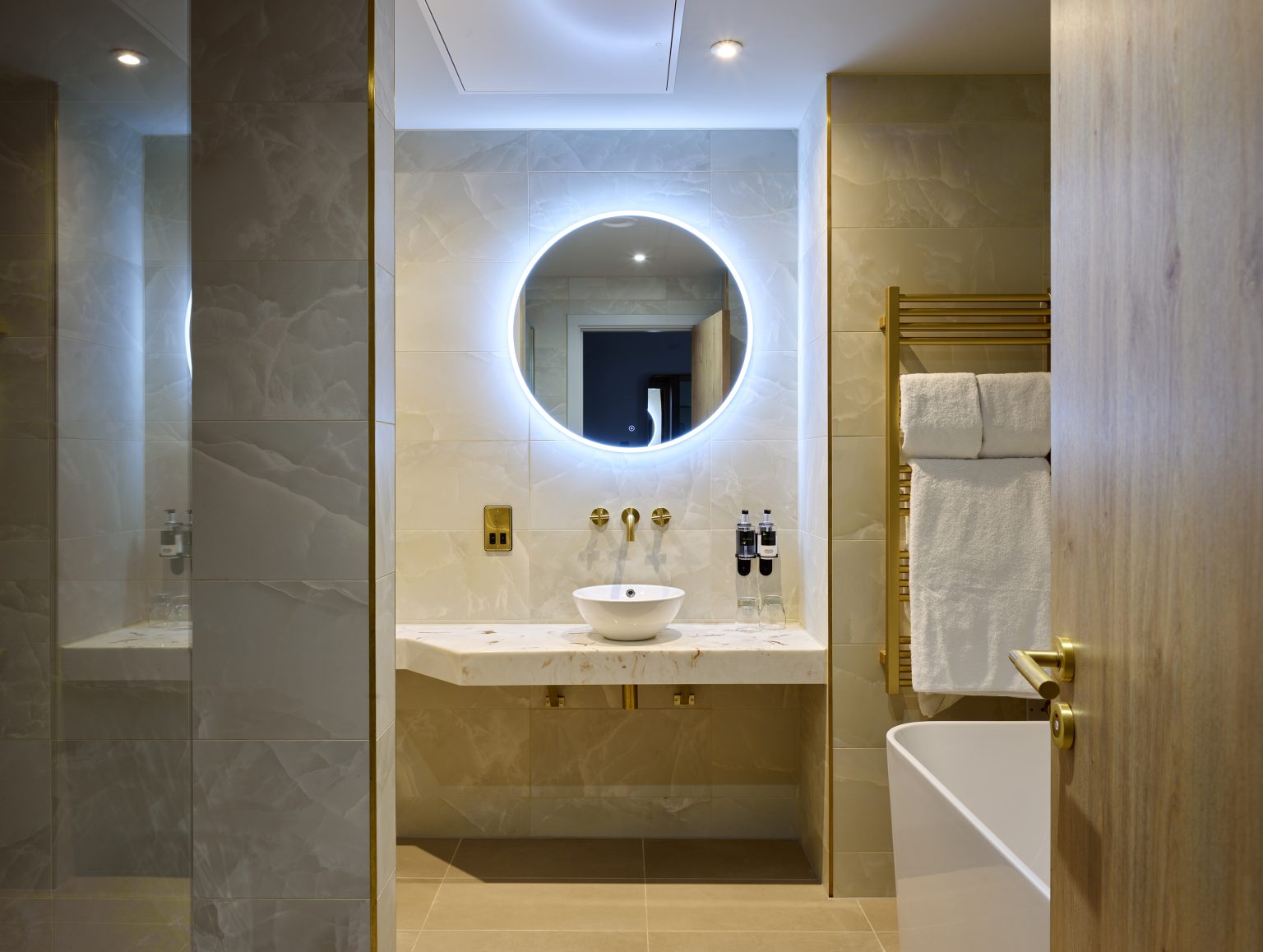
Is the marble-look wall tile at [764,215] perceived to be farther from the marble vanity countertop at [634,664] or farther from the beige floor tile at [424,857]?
the beige floor tile at [424,857]

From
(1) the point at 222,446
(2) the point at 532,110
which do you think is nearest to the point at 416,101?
(2) the point at 532,110

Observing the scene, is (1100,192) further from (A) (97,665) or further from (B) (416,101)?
(B) (416,101)

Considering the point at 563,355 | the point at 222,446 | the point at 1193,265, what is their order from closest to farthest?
1. the point at 1193,265
2. the point at 222,446
3. the point at 563,355

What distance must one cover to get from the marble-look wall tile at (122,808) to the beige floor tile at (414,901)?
105 centimetres

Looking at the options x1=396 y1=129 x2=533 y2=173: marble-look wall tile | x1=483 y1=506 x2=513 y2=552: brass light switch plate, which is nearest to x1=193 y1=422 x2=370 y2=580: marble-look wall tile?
x1=483 y1=506 x2=513 y2=552: brass light switch plate

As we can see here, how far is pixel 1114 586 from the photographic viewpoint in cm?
92

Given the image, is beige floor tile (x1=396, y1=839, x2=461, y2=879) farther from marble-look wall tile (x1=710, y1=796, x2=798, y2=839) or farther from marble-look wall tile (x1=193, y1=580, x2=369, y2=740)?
marble-look wall tile (x1=193, y1=580, x2=369, y2=740)

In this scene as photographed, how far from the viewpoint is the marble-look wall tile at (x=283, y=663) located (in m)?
1.77

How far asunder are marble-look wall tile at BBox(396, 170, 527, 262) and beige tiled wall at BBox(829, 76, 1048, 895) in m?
1.11

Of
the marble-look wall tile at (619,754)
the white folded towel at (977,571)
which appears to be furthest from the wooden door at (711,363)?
the marble-look wall tile at (619,754)

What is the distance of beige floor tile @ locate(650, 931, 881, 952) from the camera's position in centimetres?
236

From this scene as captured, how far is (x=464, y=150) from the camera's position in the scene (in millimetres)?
3082

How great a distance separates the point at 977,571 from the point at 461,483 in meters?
1.69

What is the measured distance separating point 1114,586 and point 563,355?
236 cm
